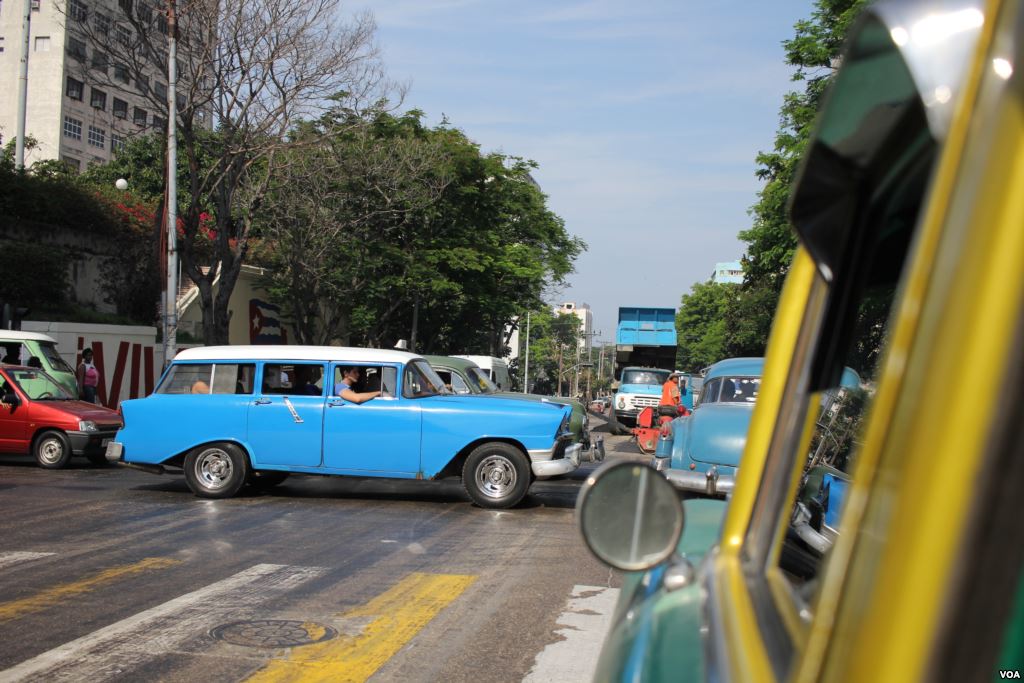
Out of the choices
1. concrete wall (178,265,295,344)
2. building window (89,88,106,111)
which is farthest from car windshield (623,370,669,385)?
building window (89,88,106,111)

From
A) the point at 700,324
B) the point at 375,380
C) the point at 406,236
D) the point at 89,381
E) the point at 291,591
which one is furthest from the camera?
the point at 700,324

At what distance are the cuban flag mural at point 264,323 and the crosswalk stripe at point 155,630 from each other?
32941mm

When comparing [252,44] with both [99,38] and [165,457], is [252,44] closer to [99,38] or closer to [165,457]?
[99,38]

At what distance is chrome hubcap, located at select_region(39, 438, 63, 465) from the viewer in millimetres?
16484

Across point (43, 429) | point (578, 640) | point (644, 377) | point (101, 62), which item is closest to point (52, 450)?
point (43, 429)

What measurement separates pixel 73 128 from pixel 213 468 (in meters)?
53.5

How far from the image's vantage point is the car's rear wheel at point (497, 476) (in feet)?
42.0

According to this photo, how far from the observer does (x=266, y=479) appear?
1470 centimetres


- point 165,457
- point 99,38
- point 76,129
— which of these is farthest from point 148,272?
point 76,129

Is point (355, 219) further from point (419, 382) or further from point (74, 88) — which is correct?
point (74, 88)

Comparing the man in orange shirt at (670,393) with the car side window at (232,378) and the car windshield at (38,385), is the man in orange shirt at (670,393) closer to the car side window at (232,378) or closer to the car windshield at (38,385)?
the car side window at (232,378)

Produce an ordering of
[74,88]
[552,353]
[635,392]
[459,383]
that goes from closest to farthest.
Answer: [459,383] < [635,392] < [74,88] < [552,353]

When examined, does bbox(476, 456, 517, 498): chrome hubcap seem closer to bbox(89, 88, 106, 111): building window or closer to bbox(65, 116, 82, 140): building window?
bbox(65, 116, 82, 140): building window

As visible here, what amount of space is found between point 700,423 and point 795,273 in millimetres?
8664
